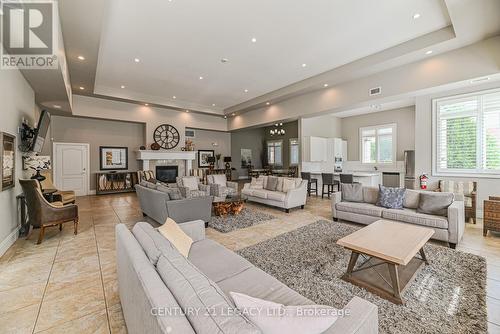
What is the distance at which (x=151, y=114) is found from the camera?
8836 mm

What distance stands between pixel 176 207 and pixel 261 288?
286 cm

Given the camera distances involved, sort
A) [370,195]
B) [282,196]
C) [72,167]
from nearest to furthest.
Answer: [370,195]
[282,196]
[72,167]

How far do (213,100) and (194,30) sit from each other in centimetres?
493

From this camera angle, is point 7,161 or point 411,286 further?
point 7,161

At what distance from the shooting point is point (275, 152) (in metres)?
13.6

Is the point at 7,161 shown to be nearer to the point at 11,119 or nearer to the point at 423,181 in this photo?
the point at 11,119

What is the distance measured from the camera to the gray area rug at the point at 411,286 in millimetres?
1841

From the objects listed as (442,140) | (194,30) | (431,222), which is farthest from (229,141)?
(431,222)

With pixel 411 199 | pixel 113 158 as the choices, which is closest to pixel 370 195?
pixel 411 199

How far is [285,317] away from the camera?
908mm

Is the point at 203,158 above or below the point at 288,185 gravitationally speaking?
above

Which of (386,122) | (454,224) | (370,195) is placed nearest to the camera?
(454,224)

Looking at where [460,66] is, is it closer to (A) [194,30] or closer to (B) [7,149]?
(A) [194,30]
